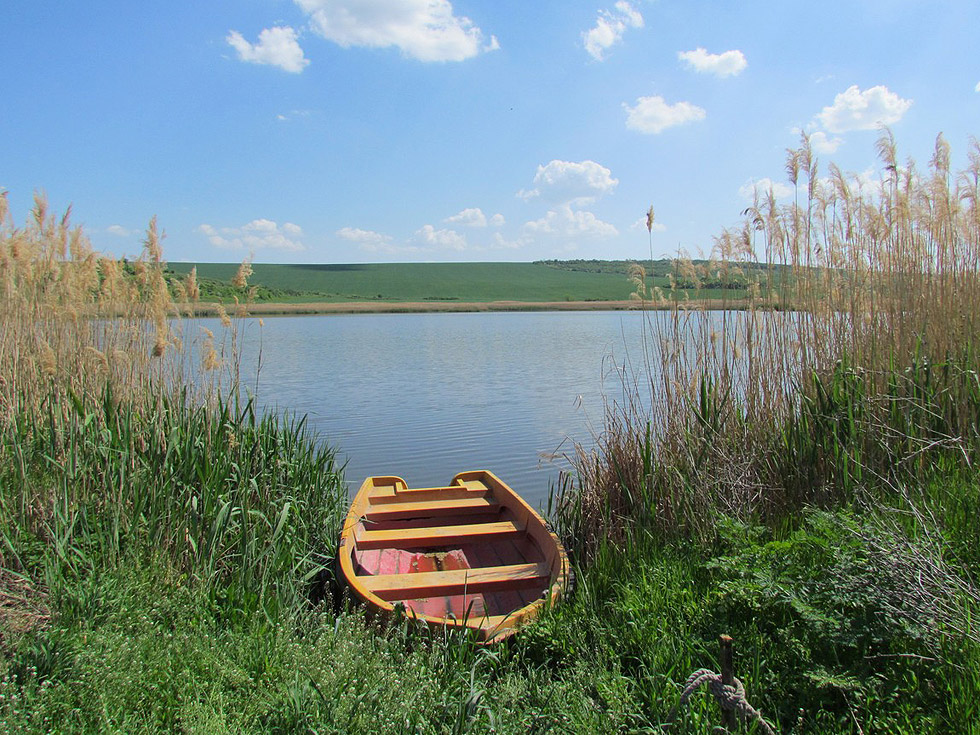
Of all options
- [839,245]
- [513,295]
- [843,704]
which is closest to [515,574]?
[843,704]

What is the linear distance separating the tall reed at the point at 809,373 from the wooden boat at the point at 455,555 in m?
0.44

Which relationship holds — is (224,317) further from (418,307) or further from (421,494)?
(418,307)

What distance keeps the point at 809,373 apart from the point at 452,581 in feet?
9.16

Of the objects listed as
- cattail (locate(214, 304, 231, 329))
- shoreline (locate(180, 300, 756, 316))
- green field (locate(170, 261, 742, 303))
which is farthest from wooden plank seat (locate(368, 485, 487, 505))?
green field (locate(170, 261, 742, 303))

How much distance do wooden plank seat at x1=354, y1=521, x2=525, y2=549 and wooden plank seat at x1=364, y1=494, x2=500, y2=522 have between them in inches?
14.9

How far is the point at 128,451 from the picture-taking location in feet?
13.7

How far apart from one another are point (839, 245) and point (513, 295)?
64101mm

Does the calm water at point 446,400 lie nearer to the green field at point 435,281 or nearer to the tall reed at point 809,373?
the tall reed at point 809,373

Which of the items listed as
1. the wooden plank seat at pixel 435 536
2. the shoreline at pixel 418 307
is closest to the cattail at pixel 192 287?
the wooden plank seat at pixel 435 536

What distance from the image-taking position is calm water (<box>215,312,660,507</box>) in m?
9.30

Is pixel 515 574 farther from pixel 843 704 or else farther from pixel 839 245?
pixel 839 245

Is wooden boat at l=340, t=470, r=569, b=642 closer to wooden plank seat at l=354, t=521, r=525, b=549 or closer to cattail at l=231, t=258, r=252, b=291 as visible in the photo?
wooden plank seat at l=354, t=521, r=525, b=549

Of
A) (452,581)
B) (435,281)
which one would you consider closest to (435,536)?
(452,581)

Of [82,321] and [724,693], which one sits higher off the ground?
[82,321]
